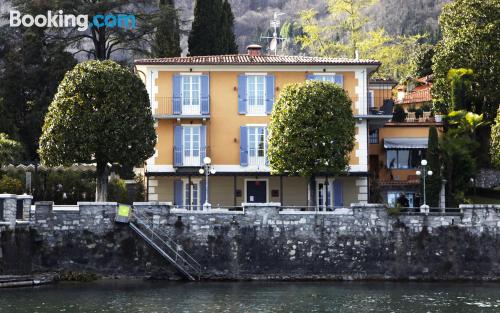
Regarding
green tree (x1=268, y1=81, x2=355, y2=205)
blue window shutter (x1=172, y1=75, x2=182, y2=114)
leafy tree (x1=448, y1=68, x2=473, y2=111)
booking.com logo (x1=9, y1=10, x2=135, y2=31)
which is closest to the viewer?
green tree (x1=268, y1=81, x2=355, y2=205)

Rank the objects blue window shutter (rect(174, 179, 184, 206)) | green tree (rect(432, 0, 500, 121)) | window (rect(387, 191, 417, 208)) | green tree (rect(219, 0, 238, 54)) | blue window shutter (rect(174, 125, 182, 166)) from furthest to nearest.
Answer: green tree (rect(219, 0, 238, 54)) → green tree (rect(432, 0, 500, 121)) → window (rect(387, 191, 417, 208)) → blue window shutter (rect(174, 179, 184, 206)) → blue window shutter (rect(174, 125, 182, 166))

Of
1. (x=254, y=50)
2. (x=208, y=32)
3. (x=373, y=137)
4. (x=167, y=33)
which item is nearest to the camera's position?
(x=254, y=50)

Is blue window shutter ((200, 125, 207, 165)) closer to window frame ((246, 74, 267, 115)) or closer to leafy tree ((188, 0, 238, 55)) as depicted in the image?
window frame ((246, 74, 267, 115))

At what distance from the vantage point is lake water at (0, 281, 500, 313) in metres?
40.6

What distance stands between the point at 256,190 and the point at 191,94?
247 inches

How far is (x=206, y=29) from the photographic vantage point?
7712cm

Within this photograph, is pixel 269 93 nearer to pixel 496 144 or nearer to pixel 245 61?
pixel 245 61

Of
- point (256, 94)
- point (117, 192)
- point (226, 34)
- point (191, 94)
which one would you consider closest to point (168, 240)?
point (117, 192)

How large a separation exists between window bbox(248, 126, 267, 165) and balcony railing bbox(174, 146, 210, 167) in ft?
7.62

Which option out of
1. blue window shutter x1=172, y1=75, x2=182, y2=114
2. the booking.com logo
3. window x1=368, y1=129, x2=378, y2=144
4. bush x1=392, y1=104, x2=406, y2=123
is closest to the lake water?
blue window shutter x1=172, y1=75, x2=182, y2=114

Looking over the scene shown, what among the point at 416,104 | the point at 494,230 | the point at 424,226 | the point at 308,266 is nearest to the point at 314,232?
the point at 308,266

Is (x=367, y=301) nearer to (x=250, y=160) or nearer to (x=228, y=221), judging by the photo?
(x=228, y=221)

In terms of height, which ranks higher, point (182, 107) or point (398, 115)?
point (398, 115)

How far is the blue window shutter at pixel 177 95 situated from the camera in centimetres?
5716
